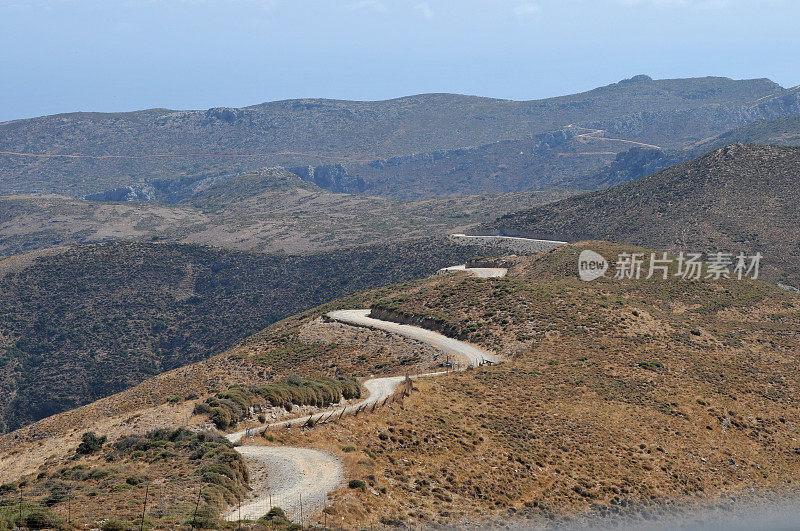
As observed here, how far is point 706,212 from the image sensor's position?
113688 mm

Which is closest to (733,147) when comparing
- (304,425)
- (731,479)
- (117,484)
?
(731,479)

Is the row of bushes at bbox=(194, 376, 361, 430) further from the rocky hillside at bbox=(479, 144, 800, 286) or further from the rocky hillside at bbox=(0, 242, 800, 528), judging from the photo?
the rocky hillside at bbox=(479, 144, 800, 286)

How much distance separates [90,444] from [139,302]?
98.6 meters

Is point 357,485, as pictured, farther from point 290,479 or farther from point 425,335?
point 425,335

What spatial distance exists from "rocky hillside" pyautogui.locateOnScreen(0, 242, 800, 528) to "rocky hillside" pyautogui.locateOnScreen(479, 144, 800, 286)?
41.8 m

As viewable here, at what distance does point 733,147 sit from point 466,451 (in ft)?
403

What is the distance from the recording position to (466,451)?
29.8m

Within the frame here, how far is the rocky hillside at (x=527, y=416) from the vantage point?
25422 millimetres

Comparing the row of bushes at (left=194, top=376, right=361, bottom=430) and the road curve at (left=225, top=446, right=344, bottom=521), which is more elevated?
the road curve at (left=225, top=446, right=344, bottom=521)

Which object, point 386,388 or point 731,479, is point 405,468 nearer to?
point 386,388

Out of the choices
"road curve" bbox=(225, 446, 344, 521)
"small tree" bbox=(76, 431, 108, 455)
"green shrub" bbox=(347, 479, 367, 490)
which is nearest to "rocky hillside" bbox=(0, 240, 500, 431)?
"small tree" bbox=(76, 431, 108, 455)

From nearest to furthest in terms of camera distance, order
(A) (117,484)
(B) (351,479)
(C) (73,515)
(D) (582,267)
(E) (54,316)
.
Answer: (C) (73,515) → (A) (117,484) → (B) (351,479) → (D) (582,267) → (E) (54,316)

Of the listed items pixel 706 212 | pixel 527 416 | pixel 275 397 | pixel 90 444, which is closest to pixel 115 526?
pixel 90 444

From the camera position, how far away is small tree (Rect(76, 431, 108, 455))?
28.4 meters
